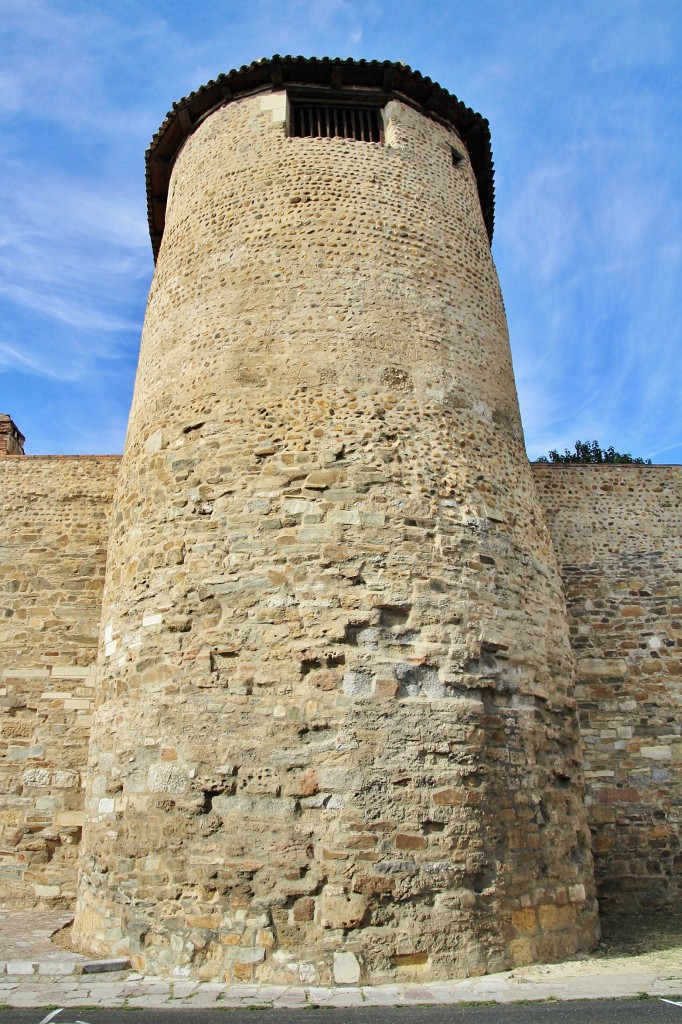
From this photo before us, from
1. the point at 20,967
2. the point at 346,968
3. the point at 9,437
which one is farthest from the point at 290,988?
the point at 9,437

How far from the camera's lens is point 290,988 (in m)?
4.56

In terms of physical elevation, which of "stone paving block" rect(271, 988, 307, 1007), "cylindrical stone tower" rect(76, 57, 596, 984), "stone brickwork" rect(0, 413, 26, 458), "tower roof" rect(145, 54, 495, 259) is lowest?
"stone paving block" rect(271, 988, 307, 1007)

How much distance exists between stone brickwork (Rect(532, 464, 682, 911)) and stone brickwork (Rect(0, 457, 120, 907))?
563 cm

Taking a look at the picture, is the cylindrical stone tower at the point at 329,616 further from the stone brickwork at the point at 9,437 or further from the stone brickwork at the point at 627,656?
Result: the stone brickwork at the point at 9,437

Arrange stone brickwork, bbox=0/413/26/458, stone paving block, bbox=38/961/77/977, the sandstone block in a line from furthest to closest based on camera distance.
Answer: stone brickwork, bbox=0/413/26/458 → stone paving block, bbox=38/961/77/977 → the sandstone block

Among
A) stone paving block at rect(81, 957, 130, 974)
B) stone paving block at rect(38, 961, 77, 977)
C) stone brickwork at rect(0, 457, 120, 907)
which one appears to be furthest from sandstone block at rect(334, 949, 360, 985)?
stone brickwork at rect(0, 457, 120, 907)

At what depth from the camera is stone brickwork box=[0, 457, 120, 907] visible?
25.0 feet

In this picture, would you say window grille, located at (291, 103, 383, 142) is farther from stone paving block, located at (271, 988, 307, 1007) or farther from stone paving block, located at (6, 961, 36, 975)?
stone paving block, located at (6, 961, 36, 975)

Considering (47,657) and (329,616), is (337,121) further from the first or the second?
(47,657)

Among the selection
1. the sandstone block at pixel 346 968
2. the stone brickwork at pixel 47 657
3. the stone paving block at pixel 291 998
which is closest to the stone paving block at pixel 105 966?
the stone paving block at pixel 291 998

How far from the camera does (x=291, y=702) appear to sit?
5.32 m

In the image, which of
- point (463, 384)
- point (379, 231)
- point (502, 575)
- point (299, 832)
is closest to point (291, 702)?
point (299, 832)

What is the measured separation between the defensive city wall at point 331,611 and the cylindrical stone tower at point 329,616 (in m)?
0.03

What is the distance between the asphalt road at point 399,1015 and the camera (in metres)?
4.01
